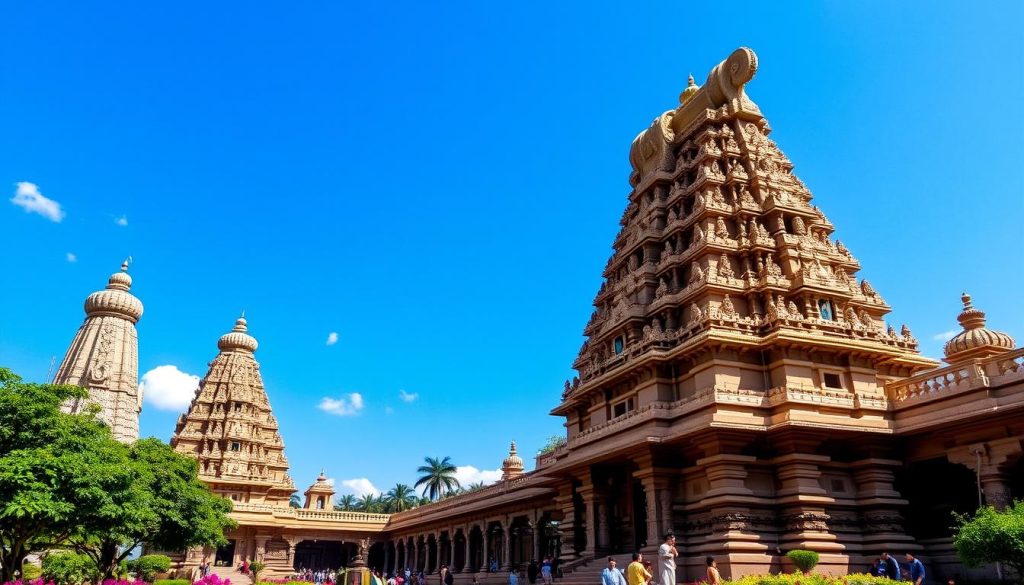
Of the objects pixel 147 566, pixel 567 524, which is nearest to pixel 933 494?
pixel 567 524

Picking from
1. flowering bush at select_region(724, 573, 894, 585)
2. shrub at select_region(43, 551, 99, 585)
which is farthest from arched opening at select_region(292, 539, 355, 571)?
flowering bush at select_region(724, 573, 894, 585)

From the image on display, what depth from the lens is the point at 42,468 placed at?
1812 cm

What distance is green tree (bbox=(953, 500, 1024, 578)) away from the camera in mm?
14117

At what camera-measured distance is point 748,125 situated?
2972 cm

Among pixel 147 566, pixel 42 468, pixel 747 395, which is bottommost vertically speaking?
pixel 147 566

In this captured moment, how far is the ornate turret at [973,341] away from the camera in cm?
2539

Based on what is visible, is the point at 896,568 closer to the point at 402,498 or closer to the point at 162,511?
the point at 162,511

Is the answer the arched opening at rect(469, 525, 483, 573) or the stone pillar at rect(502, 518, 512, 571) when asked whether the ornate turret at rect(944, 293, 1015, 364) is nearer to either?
the stone pillar at rect(502, 518, 512, 571)

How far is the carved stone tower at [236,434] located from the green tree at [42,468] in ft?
108

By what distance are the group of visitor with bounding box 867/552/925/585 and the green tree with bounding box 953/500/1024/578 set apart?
97.0 inches

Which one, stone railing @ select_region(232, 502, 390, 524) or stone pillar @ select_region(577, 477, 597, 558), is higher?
Answer: stone railing @ select_region(232, 502, 390, 524)

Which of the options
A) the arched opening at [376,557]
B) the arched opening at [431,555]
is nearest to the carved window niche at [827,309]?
the arched opening at [431,555]

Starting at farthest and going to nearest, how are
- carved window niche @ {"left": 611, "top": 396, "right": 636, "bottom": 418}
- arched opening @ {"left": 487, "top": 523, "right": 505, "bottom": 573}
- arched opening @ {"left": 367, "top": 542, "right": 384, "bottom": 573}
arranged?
arched opening @ {"left": 367, "top": 542, "right": 384, "bottom": 573}
arched opening @ {"left": 487, "top": 523, "right": 505, "bottom": 573}
carved window niche @ {"left": 611, "top": 396, "right": 636, "bottom": 418}

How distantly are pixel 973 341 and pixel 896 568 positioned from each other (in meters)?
11.2
